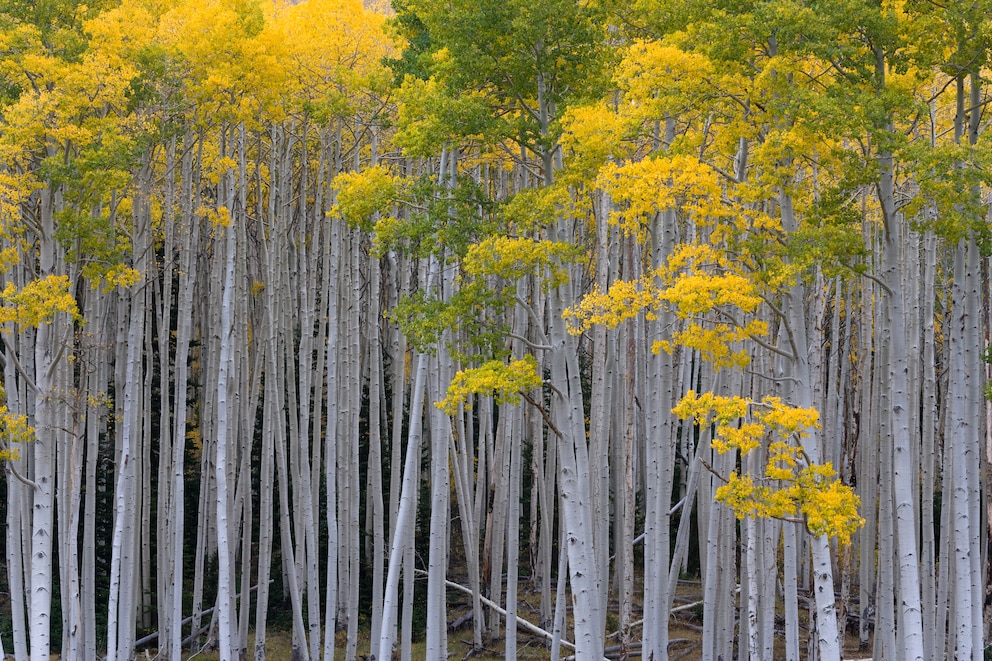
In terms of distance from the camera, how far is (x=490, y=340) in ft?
34.0

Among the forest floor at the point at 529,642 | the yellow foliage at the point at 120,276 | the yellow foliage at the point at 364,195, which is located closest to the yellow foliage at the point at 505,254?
the yellow foliage at the point at 364,195

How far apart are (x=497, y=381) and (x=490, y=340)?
0.73 metres

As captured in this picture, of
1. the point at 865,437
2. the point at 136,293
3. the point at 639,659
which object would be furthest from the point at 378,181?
the point at 865,437

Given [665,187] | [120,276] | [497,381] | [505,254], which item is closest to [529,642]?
[497,381]

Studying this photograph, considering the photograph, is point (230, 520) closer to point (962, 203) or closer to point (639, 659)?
point (639, 659)

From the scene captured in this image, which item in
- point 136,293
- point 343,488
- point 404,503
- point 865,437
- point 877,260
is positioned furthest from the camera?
point 877,260

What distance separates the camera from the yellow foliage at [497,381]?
9.73 meters

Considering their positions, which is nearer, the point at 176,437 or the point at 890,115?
the point at 890,115

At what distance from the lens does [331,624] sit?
14.0m

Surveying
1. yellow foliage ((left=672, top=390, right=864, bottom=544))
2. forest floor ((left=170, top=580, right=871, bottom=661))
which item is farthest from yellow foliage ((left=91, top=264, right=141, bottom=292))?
yellow foliage ((left=672, top=390, right=864, bottom=544))

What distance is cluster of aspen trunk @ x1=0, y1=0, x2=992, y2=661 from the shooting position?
9.41m

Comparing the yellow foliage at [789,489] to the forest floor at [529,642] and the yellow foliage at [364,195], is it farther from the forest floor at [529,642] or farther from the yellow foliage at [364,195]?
the forest floor at [529,642]

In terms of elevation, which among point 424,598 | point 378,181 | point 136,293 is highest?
point 378,181

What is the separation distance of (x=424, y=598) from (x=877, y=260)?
10.5 meters
